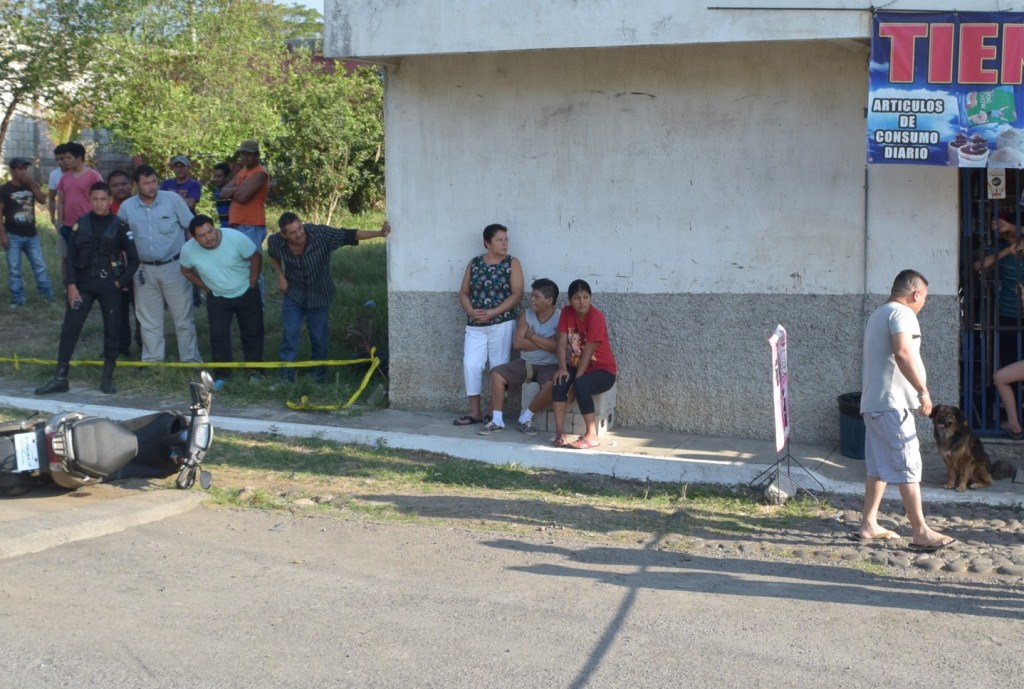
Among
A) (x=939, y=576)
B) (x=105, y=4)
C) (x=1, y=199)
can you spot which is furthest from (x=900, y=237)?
(x=105, y=4)

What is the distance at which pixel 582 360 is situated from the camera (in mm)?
8883

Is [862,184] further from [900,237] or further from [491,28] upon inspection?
[491,28]

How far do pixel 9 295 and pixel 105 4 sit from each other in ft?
20.9

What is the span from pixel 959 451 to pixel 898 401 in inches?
52.2

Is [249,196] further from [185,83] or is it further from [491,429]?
[185,83]

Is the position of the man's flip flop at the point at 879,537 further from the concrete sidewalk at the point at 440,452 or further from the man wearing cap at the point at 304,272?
the man wearing cap at the point at 304,272

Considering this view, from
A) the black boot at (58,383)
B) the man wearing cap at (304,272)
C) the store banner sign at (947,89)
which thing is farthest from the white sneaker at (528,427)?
the black boot at (58,383)

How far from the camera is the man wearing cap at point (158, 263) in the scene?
35.9ft

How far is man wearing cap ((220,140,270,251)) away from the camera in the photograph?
11938mm

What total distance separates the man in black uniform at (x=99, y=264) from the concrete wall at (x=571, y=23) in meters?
2.60

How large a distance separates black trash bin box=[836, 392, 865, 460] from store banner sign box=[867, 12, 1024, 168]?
5.91 feet

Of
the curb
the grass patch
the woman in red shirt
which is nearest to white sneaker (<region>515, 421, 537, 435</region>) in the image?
the woman in red shirt

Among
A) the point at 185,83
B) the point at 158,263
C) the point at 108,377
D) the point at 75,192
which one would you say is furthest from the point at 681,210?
the point at 185,83

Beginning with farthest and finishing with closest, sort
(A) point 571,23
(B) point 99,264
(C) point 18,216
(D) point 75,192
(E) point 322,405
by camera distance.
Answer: (C) point 18,216
(D) point 75,192
(B) point 99,264
(E) point 322,405
(A) point 571,23
